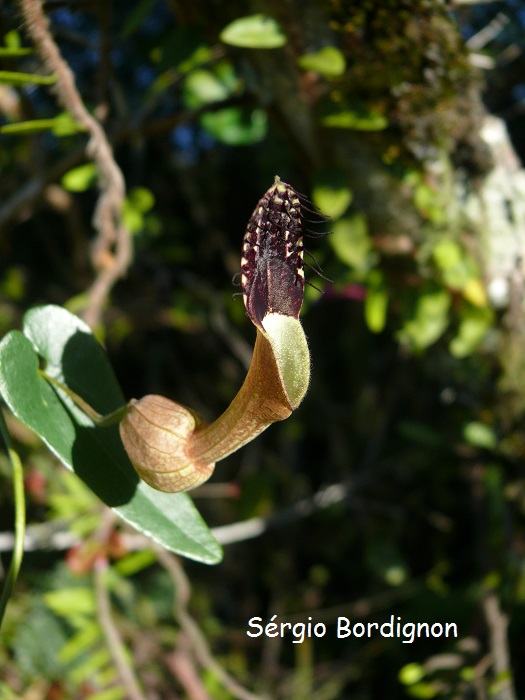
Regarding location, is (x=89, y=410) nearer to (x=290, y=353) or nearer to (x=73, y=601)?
(x=290, y=353)

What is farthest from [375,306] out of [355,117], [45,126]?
[45,126]

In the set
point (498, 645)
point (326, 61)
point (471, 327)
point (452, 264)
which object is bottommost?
point (498, 645)

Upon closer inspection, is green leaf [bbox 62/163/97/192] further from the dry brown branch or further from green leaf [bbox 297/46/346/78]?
green leaf [bbox 297/46/346/78]

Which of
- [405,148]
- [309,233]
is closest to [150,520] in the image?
[309,233]

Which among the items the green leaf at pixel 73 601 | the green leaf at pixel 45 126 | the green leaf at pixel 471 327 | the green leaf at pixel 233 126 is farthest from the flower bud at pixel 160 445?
the green leaf at pixel 233 126

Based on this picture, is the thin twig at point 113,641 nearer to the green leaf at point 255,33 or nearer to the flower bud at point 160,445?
the flower bud at point 160,445

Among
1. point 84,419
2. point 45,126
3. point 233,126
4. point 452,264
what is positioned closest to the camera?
point 84,419

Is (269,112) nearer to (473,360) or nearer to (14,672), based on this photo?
(473,360)
